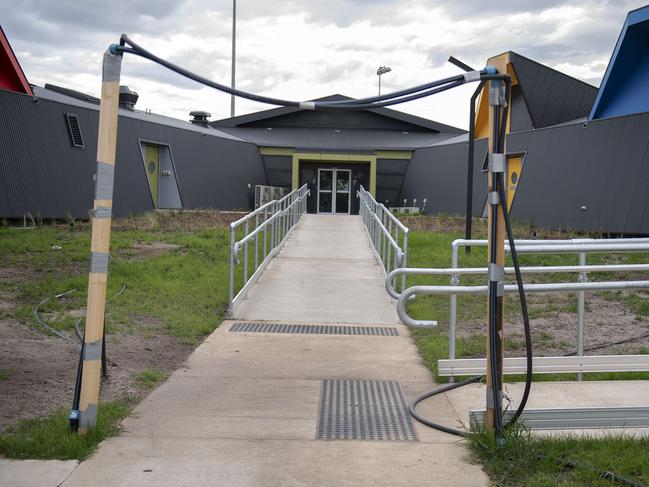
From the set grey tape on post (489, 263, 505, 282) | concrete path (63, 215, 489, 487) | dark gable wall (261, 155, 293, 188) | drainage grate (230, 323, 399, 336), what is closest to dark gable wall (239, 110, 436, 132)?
dark gable wall (261, 155, 293, 188)

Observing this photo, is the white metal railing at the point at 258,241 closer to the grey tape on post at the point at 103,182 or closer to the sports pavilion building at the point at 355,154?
the grey tape on post at the point at 103,182

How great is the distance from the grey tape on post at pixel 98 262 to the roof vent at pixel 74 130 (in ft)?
50.0

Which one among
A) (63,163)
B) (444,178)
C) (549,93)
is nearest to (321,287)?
(63,163)

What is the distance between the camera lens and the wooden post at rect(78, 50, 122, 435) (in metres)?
4.27

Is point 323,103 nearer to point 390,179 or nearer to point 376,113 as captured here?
point 390,179

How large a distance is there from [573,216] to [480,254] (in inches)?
205

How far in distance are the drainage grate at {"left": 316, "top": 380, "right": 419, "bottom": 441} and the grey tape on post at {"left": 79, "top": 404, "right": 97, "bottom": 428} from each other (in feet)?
4.31

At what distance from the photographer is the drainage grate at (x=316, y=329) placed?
778 centimetres

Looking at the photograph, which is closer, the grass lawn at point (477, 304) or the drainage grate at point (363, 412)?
the drainage grate at point (363, 412)

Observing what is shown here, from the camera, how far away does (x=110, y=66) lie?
428 cm

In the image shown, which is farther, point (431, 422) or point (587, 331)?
point (587, 331)

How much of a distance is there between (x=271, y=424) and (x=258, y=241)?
8652 millimetres

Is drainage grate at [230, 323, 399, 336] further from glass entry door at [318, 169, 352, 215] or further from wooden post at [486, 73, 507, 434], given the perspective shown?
glass entry door at [318, 169, 352, 215]

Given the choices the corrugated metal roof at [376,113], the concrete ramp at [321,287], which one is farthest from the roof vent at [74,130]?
the corrugated metal roof at [376,113]
